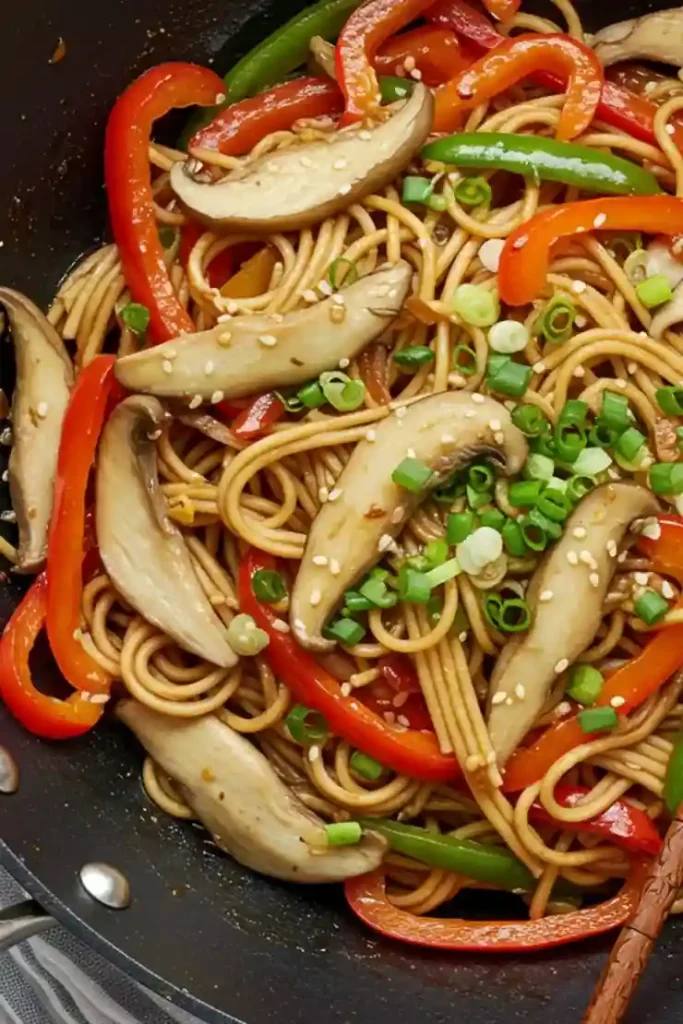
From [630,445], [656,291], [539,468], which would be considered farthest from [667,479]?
[656,291]

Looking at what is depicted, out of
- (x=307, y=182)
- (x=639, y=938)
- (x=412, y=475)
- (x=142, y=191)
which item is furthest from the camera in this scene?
(x=142, y=191)

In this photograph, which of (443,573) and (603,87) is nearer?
(443,573)

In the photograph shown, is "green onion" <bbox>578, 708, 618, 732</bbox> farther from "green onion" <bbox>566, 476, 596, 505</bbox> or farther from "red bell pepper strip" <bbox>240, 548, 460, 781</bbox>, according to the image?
"green onion" <bbox>566, 476, 596, 505</bbox>

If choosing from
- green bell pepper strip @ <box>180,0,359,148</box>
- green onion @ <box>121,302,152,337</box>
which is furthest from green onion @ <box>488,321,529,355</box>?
green bell pepper strip @ <box>180,0,359,148</box>

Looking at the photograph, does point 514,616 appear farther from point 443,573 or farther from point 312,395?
point 312,395

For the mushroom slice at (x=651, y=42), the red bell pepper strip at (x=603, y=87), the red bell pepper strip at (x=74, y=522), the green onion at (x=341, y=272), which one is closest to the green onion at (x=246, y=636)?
the red bell pepper strip at (x=74, y=522)

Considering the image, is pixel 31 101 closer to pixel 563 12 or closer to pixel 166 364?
pixel 166 364
